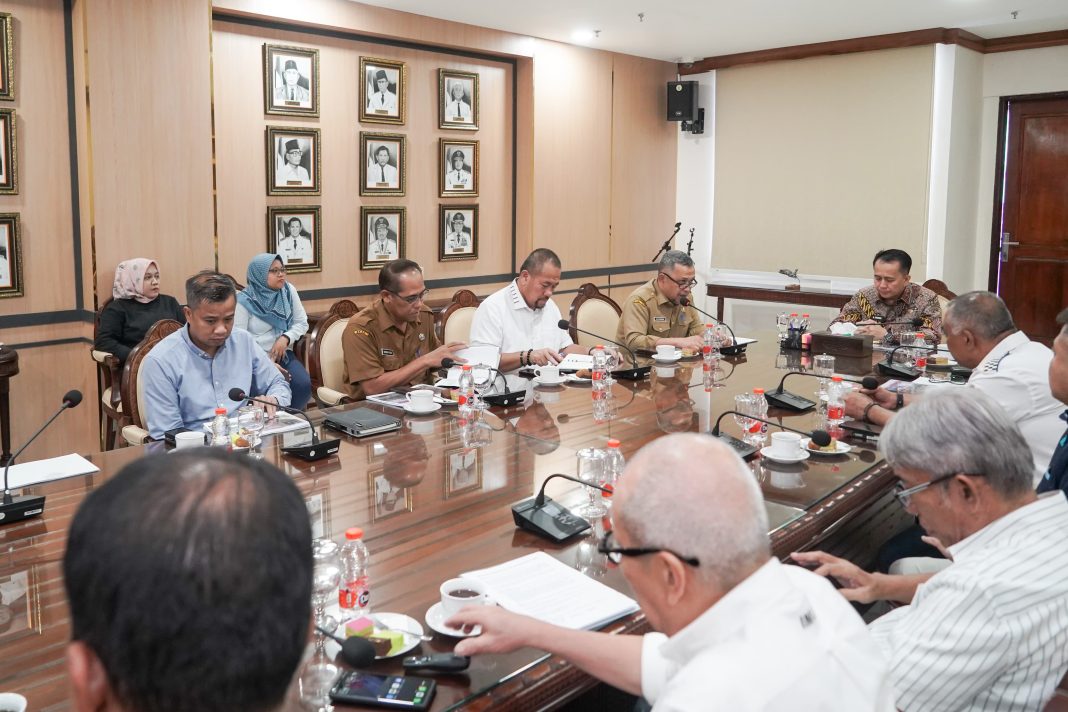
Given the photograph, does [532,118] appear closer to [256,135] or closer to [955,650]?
[256,135]

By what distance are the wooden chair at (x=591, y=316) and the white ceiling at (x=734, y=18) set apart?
1.92m

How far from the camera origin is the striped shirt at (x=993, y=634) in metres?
1.51

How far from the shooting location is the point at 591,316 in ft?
16.6

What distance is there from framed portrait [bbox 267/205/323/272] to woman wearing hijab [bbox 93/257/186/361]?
974 millimetres

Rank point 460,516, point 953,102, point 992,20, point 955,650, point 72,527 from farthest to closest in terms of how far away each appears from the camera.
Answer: point 953,102, point 992,20, point 460,516, point 955,650, point 72,527

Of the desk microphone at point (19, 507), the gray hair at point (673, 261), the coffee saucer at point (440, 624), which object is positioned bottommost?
the coffee saucer at point (440, 624)

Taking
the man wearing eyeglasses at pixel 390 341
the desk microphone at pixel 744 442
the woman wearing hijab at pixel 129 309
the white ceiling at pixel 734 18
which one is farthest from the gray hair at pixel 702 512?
the white ceiling at pixel 734 18

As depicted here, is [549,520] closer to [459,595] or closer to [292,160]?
[459,595]

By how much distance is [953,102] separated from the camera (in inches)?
265

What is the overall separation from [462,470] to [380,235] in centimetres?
381

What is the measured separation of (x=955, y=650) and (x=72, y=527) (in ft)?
4.48

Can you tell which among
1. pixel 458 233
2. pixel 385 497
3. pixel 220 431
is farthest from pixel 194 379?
pixel 458 233

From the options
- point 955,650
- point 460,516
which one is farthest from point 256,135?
point 955,650

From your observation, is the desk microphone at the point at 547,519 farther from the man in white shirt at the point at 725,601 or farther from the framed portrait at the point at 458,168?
the framed portrait at the point at 458,168
